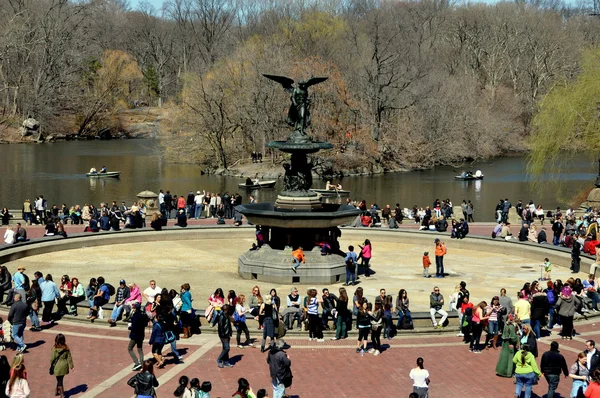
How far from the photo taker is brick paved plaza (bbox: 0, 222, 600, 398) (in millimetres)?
18594

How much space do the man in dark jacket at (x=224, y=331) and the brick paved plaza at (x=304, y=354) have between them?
0.23m

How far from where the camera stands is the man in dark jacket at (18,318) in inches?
792

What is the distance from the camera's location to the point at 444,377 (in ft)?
63.8

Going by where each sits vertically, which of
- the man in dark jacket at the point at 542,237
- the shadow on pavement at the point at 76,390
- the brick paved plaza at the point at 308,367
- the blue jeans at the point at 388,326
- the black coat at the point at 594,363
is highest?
the man in dark jacket at the point at 542,237

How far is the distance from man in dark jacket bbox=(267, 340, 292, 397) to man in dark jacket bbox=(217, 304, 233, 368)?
258 cm

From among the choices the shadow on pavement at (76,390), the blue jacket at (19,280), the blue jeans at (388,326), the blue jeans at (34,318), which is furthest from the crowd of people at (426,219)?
the shadow on pavement at (76,390)

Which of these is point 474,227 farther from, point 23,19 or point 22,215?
point 23,19

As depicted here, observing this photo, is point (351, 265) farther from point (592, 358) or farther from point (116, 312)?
point (592, 358)

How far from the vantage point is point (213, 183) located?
72562mm

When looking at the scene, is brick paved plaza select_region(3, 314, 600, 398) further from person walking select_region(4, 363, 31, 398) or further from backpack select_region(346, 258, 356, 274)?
backpack select_region(346, 258, 356, 274)

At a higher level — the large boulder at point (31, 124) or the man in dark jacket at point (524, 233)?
the large boulder at point (31, 124)

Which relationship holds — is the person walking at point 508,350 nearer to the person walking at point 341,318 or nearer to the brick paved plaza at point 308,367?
the brick paved plaza at point 308,367

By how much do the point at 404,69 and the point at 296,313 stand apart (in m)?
72.4

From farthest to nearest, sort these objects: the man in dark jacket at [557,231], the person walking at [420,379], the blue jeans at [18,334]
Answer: the man in dark jacket at [557,231] < the blue jeans at [18,334] < the person walking at [420,379]
